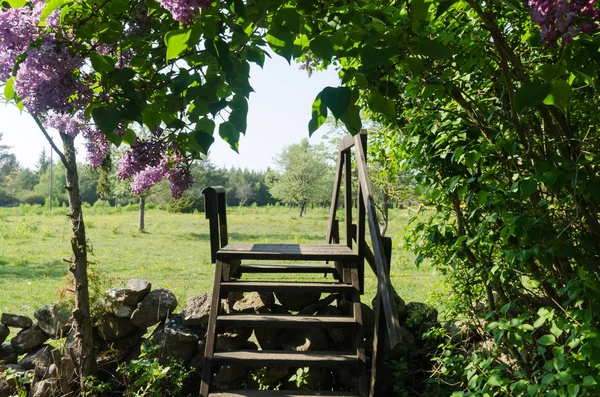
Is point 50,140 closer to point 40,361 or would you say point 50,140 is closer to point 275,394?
point 40,361

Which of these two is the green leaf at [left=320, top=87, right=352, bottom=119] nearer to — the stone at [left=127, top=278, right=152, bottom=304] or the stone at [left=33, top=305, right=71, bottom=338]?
the stone at [left=127, top=278, right=152, bottom=304]

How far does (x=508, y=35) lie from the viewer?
304 cm

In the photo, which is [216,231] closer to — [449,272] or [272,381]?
[272,381]

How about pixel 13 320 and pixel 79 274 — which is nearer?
pixel 79 274

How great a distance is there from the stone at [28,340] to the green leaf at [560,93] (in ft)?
16.8

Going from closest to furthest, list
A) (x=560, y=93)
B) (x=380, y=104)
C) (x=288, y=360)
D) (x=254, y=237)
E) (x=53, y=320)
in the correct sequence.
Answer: (x=560, y=93) → (x=380, y=104) → (x=288, y=360) → (x=53, y=320) → (x=254, y=237)

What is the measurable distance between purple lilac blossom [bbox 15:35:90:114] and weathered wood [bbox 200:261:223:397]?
240cm

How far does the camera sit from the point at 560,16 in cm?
112

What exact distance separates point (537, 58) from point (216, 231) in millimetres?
2910

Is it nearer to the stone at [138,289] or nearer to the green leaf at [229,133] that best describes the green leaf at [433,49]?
the green leaf at [229,133]

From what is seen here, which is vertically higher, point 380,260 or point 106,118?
point 106,118

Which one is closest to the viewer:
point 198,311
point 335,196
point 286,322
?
point 286,322

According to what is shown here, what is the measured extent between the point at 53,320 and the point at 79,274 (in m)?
0.85

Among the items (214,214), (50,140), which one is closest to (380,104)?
(214,214)
